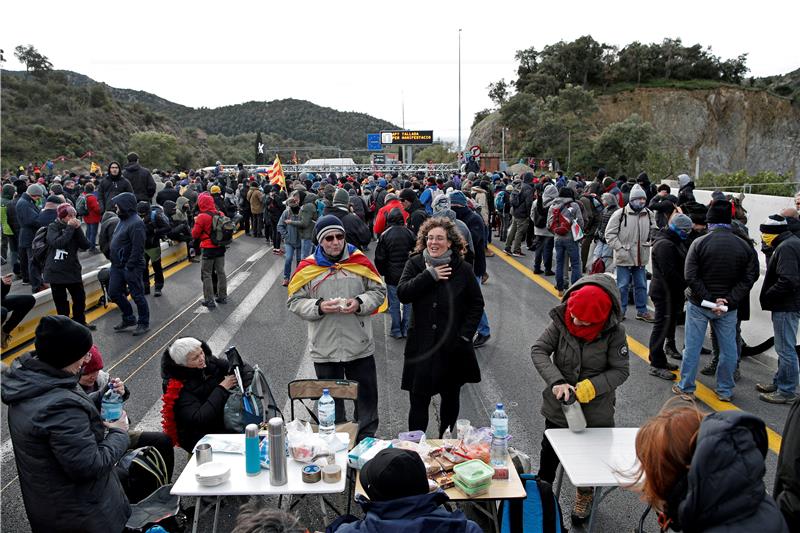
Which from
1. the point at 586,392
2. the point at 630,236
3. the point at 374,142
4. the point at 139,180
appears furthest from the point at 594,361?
the point at 374,142

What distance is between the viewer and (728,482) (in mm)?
1975

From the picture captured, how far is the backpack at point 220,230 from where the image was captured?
9438mm

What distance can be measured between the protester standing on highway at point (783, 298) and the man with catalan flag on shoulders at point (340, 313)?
4.11 meters

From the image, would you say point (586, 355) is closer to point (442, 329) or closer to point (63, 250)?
point (442, 329)

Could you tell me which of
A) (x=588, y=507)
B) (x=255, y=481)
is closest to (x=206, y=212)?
(x=255, y=481)

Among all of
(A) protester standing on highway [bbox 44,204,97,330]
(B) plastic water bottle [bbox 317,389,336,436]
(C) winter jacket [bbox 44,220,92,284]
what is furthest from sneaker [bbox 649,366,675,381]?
(C) winter jacket [bbox 44,220,92,284]

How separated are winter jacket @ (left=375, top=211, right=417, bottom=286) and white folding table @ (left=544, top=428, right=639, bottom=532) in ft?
13.0

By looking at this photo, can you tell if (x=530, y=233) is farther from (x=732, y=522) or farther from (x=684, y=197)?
(x=732, y=522)

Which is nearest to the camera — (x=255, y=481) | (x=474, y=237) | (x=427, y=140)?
(x=255, y=481)

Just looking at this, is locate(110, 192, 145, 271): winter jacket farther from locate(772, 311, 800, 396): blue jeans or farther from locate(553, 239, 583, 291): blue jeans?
locate(772, 311, 800, 396): blue jeans

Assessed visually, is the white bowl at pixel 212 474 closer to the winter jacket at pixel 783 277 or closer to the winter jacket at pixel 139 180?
the winter jacket at pixel 783 277

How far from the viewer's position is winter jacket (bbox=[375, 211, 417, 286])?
7664 mm

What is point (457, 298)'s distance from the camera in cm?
488

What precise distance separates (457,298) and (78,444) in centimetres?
295
